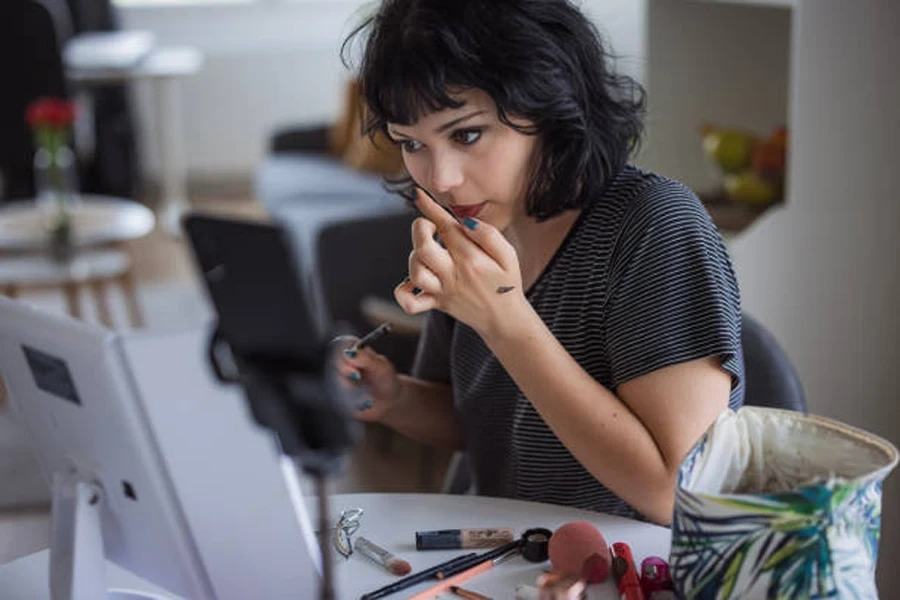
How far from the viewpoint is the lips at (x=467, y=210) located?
121 centimetres

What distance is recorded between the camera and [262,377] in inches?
26.0

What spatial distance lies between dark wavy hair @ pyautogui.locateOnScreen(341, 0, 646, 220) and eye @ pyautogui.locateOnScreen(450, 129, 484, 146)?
0.03 m

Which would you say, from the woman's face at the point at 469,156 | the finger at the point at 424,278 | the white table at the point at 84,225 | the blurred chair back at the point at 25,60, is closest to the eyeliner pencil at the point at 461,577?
the finger at the point at 424,278

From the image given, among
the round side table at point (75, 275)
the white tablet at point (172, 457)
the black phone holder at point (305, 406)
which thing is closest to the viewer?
the black phone holder at point (305, 406)

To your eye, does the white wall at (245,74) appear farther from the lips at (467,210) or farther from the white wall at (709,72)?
the lips at (467,210)

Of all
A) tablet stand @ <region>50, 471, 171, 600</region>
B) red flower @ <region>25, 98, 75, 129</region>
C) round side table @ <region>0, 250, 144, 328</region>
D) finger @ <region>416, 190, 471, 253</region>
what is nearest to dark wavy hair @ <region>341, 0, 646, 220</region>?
finger @ <region>416, 190, 471, 253</region>

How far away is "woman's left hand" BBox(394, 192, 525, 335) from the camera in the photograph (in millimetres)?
1072

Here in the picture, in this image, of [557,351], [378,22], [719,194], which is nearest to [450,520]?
[557,351]

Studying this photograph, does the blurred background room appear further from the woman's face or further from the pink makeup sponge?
the pink makeup sponge

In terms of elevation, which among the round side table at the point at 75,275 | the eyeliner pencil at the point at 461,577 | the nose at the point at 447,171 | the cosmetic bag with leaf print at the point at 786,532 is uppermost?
the nose at the point at 447,171

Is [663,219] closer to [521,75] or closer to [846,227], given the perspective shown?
[521,75]

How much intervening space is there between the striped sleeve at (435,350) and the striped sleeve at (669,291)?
27 centimetres

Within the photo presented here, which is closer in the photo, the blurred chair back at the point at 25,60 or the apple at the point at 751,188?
the apple at the point at 751,188

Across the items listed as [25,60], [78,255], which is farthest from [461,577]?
[25,60]
